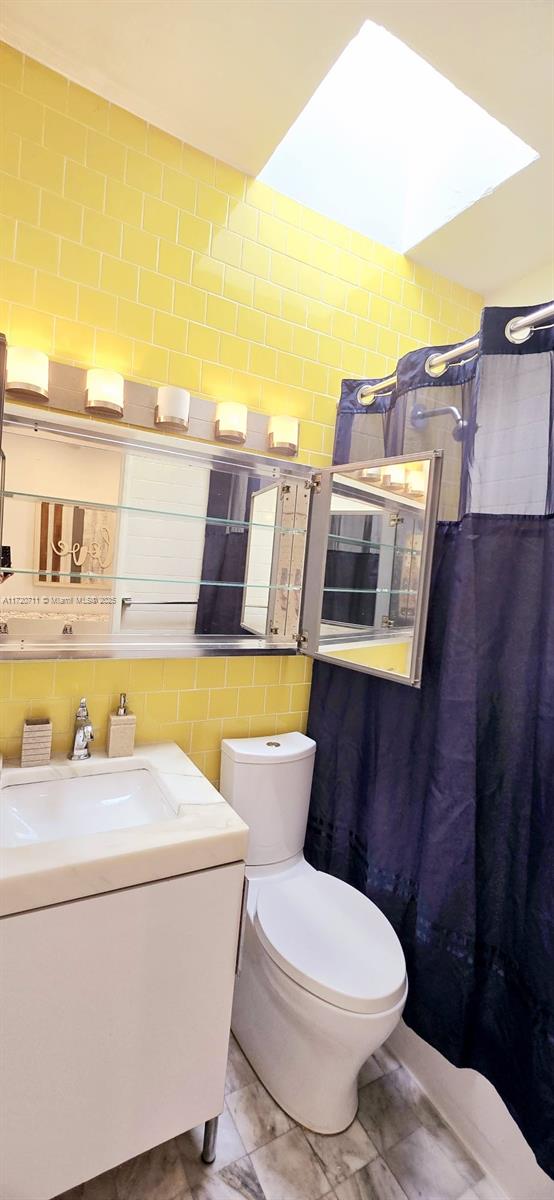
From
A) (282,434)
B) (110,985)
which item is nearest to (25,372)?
(282,434)

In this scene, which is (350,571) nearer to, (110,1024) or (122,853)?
(122,853)

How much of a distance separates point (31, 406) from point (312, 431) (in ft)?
3.10

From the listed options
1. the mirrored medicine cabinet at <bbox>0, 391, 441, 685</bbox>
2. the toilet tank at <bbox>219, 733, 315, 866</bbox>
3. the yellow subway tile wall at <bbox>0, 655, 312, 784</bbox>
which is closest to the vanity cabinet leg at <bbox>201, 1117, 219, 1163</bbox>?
the toilet tank at <bbox>219, 733, 315, 866</bbox>

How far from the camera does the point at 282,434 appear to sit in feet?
5.75

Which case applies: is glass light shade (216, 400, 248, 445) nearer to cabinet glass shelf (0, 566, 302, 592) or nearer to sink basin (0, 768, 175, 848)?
cabinet glass shelf (0, 566, 302, 592)

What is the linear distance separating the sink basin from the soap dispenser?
64mm

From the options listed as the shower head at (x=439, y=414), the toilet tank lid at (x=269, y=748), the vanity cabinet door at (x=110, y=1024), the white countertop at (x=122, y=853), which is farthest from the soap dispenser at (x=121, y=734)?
the shower head at (x=439, y=414)

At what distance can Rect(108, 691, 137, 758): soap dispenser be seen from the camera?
1511 mm

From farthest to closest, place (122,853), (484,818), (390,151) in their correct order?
(390,151)
(484,818)
(122,853)

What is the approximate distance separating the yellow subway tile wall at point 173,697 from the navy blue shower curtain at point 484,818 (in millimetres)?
465

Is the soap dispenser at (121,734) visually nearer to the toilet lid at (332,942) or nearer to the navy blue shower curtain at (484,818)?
the toilet lid at (332,942)

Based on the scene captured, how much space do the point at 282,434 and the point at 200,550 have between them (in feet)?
1.64

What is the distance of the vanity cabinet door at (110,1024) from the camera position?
0.99m

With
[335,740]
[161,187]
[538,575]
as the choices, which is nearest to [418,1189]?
[335,740]
